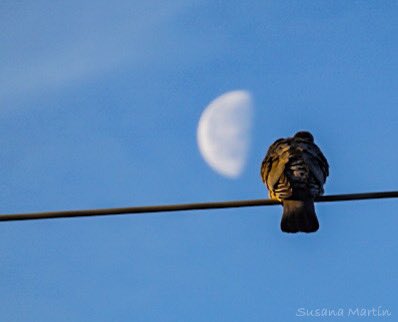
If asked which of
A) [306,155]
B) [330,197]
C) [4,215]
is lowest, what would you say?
[4,215]

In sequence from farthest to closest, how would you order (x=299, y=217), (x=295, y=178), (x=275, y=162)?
1. (x=275, y=162)
2. (x=295, y=178)
3. (x=299, y=217)

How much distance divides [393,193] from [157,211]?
165 cm

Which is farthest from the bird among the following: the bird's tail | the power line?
the power line

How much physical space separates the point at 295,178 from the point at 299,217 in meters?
0.55

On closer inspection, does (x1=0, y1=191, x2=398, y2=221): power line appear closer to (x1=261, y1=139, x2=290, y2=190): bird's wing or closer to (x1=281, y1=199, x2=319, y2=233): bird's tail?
(x1=281, y1=199, x2=319, y2=233): bird's tail

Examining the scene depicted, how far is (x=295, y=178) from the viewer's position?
7117 millimetres

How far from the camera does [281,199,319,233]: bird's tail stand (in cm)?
665

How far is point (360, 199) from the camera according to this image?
5.56 metres

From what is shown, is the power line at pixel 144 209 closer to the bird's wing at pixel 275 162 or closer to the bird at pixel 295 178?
the bird at pixel 295 178

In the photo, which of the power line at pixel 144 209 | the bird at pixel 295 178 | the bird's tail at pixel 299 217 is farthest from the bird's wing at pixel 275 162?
the power line at pixel 144 209

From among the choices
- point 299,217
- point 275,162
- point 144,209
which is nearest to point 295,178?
point 299,217

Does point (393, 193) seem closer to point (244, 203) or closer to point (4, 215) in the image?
point (244, 203)

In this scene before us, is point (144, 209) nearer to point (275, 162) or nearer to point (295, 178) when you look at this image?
point (295, 178)

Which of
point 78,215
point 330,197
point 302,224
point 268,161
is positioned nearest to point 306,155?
point 268,161
